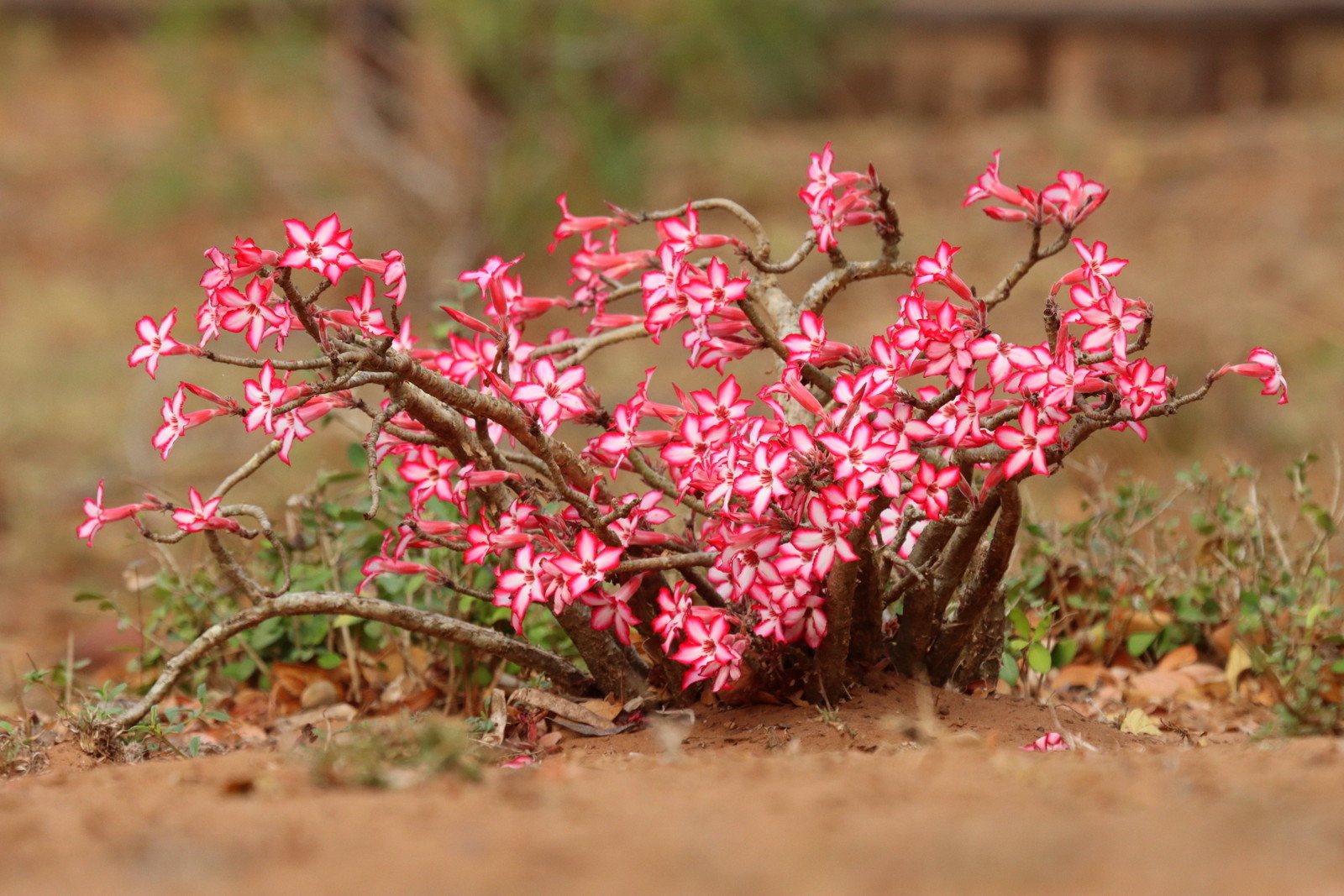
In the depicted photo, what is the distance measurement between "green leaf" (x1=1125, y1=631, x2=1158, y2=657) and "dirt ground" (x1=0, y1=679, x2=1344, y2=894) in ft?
4.00

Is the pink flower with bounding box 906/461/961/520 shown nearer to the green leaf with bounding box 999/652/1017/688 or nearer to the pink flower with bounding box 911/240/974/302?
the pink flower with bounding box 911/240/974/302

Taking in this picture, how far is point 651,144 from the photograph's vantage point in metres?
9.44

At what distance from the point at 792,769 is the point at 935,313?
0.68 m

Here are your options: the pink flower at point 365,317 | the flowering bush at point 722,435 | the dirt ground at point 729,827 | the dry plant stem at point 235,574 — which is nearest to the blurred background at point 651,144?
the dry plant stem at point 235,574

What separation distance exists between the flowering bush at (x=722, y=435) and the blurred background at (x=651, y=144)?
15.7ft

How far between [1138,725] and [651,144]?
7474 mm

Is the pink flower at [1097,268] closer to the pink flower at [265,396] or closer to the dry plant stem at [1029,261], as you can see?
the dry plant stem at [1029,261]

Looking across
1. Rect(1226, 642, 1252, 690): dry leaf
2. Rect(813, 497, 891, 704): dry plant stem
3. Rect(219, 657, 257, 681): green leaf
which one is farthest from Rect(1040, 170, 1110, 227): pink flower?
Rect(219, 657, 257, 681): green leaf

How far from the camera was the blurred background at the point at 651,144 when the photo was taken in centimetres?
816

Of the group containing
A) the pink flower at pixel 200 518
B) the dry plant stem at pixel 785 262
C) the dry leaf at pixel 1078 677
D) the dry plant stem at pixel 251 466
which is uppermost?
the dry plant stem at pixel 785 262

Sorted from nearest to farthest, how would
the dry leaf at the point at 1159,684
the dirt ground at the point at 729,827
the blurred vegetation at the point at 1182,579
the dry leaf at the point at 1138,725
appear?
the dirt ground at the point at 729,827 → the dry leaf at the point at 1138,725 → the blurred vegetation at the point at 1182,579 → the dry leaf at the point at 1159,684

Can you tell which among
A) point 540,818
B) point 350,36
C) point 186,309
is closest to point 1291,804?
point 540,818

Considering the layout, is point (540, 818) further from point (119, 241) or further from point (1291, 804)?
point (119, 241)

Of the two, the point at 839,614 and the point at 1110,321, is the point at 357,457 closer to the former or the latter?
the point at 839,614
